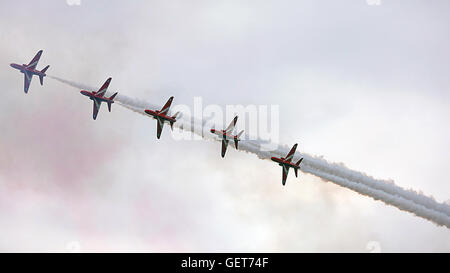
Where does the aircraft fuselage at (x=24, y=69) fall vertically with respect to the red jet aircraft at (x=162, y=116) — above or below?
above

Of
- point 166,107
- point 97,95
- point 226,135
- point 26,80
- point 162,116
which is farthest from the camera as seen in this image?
point 26,80

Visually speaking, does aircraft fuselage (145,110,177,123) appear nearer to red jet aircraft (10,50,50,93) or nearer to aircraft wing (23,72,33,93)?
red jet aircraft (10,50,50,93)

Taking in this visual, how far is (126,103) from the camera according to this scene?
122 meters

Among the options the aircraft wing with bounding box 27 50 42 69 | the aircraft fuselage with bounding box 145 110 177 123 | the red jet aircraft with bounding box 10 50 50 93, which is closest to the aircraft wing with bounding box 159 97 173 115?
the aircraft fuselage with bounding box 145 110 177 123

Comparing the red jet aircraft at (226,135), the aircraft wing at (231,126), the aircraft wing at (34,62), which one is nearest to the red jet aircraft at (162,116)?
the red jet aircraft at (226,135)

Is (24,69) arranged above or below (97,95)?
above

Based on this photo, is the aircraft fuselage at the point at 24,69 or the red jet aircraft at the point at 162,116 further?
the aircraft fuselage at the point at 24,69

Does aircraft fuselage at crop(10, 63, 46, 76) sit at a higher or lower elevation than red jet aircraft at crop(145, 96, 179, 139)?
higher

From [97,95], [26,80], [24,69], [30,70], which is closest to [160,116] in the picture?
[97,95]

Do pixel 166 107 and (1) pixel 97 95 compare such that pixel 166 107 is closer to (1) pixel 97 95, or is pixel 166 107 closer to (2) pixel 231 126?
(2) pixel 231 126

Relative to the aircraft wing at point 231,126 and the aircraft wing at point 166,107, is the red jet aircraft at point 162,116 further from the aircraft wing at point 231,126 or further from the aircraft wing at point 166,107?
the aircraft wing at point 231,126
